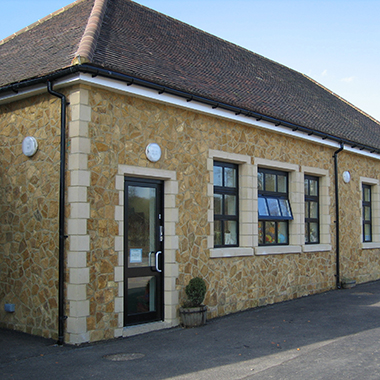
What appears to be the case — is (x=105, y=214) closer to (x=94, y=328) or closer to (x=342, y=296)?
(x=94, y=328)

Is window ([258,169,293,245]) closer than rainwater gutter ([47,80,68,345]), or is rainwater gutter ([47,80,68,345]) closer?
rainwater gutter ([47,80,68,345])

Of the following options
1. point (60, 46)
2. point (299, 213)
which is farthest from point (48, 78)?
point (299, 213)

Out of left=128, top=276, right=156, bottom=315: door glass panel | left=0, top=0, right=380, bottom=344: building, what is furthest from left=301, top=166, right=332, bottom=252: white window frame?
left=128, top=276, right=156, bottom=315: door glass panel

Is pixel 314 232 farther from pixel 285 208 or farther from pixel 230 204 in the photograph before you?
pixel 230 204

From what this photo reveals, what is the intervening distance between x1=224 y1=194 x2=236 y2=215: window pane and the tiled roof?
1953 millimetres

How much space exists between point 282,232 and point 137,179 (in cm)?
499

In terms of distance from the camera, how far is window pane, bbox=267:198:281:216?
11.8m

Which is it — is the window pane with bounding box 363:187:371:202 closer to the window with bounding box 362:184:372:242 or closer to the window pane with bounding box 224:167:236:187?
the window with bounding box 362:184:372:242

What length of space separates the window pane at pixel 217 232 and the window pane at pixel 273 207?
1799 mm

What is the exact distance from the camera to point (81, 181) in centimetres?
773

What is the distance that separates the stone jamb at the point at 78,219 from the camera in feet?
24.8

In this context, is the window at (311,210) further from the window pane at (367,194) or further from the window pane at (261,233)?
the window pane at (367,194)

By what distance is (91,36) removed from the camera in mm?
8875

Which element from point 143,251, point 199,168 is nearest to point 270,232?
point 199,168
